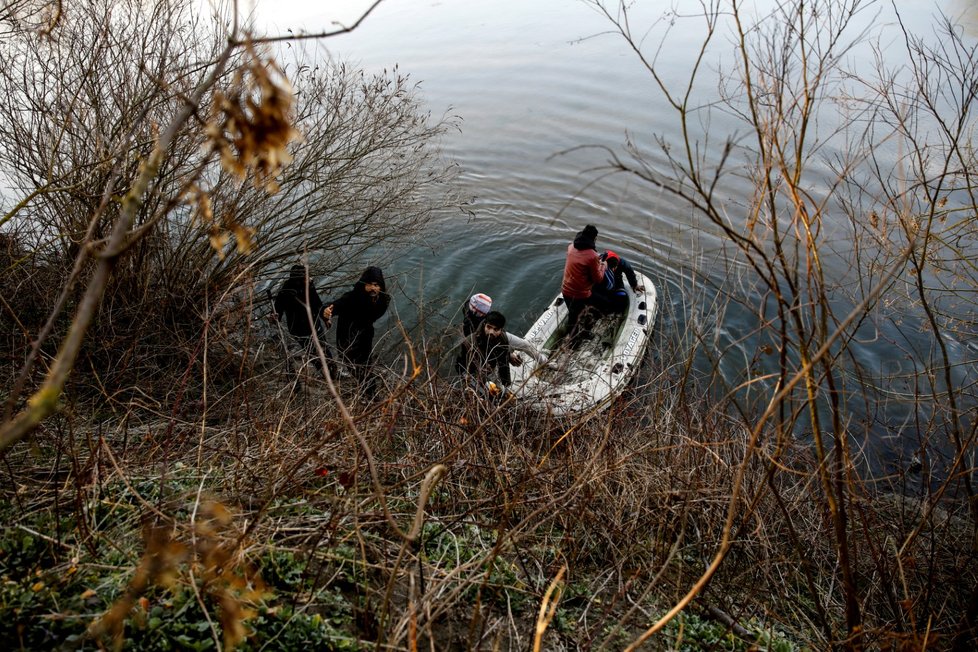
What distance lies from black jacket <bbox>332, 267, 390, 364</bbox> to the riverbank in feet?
5.57

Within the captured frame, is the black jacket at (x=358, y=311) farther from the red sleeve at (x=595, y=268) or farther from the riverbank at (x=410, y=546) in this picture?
the red sleeve at (x=595, y=268)

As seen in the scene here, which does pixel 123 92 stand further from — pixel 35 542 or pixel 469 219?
pixel 469 219

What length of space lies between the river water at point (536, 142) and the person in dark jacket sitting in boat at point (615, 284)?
1.41ft

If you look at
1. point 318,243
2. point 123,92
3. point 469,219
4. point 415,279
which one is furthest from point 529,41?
point 123,92

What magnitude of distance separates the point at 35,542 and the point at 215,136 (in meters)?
2.79

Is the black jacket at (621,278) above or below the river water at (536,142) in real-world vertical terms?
below

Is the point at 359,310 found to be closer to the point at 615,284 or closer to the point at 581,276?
the point at 581,276

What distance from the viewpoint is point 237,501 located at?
11.4 feet

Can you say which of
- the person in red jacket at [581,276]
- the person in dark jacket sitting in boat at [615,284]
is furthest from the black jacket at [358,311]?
the person in dark jacket sitting in boat at [615,284]

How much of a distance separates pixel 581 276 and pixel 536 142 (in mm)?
8560

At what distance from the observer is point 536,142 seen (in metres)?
16.3

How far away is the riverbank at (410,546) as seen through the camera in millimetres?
2654

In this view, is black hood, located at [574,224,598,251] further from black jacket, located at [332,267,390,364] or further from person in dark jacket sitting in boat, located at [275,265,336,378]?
person in dark jacket sitting in boat, located at [275,265,336,378]

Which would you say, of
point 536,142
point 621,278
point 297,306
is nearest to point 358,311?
point 297,306
